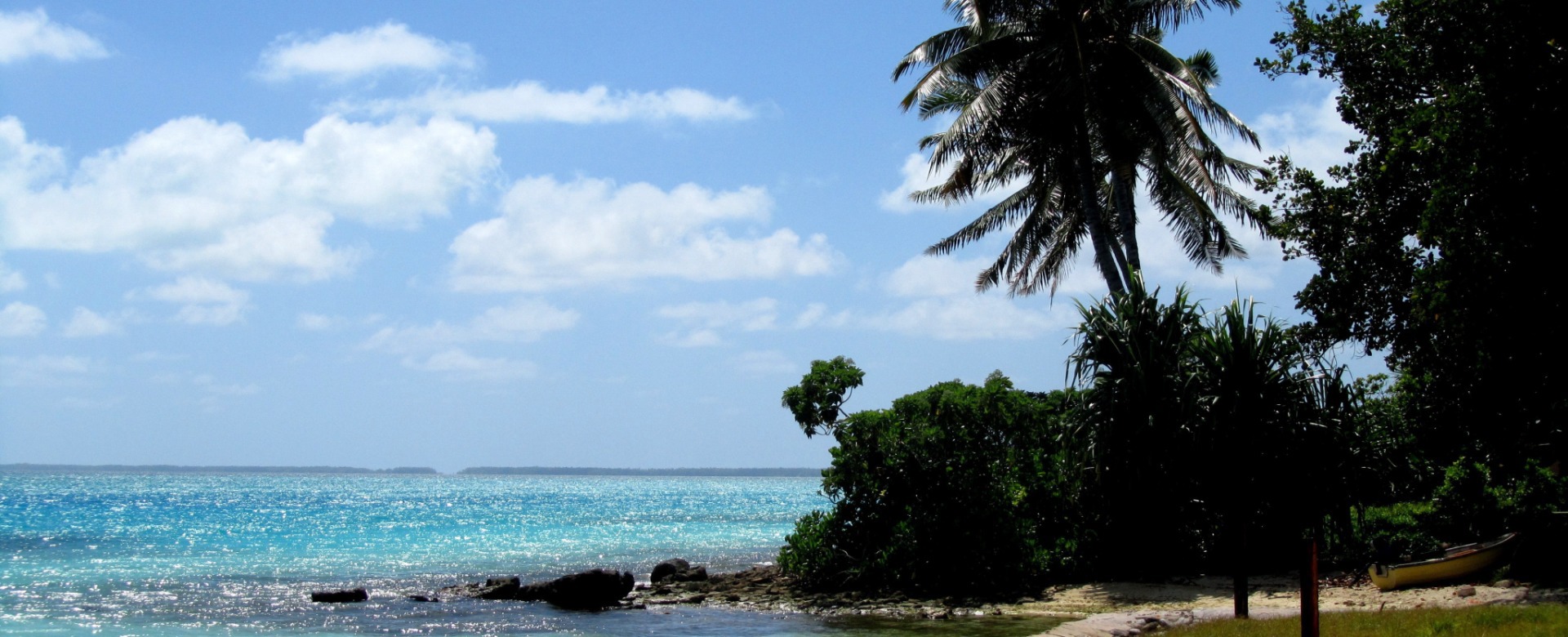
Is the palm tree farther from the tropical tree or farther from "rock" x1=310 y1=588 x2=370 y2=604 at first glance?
"rock" x1=310 y1=588 x2=370 y2=604

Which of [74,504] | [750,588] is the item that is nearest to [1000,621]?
[750,588]

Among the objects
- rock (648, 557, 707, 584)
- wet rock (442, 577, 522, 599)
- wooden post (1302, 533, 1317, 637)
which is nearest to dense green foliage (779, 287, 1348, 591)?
rock (648, 557, 707, 584)

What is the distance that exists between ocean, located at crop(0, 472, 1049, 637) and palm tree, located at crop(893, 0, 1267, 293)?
975cm

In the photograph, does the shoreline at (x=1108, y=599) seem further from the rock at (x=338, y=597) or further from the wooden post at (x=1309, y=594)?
the rock at (x=338, y=597)

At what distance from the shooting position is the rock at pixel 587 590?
21.5 m

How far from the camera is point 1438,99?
1172cm

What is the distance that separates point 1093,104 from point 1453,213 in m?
11.1

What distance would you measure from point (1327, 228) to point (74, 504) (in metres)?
75.6

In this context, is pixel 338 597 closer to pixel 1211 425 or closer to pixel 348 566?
pixel 348 566

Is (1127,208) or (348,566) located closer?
(1127,208)

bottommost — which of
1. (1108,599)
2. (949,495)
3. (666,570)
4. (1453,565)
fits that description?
(666,570)

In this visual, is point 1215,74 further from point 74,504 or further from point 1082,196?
point 74,504

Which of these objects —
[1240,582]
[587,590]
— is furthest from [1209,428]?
[587,590]

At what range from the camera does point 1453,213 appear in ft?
35.6
